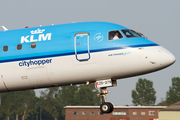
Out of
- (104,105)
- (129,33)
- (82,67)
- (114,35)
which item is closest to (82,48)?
(82,67)

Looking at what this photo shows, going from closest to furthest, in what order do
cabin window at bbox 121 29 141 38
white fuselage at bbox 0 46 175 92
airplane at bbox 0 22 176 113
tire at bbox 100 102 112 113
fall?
white fuselage at bbox 0 46 175 92 < airplane at bbox 0 22 176 113 < tire at bbox 100 102 112 113 < cabin window at bbox 121 29 141 38

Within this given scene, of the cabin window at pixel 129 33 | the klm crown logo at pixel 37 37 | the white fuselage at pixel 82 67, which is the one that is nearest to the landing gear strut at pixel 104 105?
the white fuselage at pixel 82 67

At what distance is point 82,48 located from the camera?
22547mm

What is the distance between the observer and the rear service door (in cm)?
2250

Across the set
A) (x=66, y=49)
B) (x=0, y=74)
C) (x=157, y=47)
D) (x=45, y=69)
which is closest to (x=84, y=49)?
(x=66, y=49)

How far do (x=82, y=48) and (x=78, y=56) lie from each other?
588 millimetres

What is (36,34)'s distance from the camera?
942 inches

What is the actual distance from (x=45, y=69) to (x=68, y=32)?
2948 millimetres

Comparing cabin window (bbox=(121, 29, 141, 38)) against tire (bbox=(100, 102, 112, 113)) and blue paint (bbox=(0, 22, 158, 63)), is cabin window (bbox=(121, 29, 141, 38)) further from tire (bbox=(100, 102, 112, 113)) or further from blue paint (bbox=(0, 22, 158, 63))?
tire (bbox=(100, 102, 112, 113))

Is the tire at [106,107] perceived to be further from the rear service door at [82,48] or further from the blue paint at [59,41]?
the blue paint at [59,41]

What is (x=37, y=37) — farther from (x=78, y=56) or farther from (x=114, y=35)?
(x=114, y=35)

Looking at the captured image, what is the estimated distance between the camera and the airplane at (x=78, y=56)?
22.1 m

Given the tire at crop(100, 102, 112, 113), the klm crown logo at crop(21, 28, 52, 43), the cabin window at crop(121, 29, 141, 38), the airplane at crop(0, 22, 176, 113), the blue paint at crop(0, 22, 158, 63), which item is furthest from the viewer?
the klm crown logo at crop(21, 28, 52, 43)

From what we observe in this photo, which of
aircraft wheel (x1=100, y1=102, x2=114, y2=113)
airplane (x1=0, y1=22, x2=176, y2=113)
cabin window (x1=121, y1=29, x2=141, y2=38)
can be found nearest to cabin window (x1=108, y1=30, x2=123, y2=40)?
airplane (x1=0, y1=22, x2=176, y2=113)
